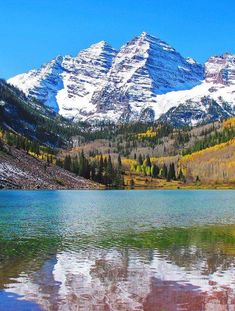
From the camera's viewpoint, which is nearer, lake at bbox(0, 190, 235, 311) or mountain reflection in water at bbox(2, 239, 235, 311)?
mountain reflection in water at bbox(2, 239, 235, 311)

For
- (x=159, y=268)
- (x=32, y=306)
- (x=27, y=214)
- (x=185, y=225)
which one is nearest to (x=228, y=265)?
(x=159, y=268)

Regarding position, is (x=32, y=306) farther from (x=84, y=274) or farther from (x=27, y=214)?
(x=27, y=214)

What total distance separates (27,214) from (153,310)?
2468 inches

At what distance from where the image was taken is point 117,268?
3541cm

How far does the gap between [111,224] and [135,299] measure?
42.3 m

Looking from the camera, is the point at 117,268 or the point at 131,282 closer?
the point at 131,282

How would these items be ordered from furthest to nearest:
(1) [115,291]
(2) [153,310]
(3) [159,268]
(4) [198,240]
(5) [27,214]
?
(5) [27,214] → (4) [198,240] → (3) [159,268] → (1) [115,291] → (2) [153,310]

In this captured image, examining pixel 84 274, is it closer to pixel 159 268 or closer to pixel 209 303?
pixel 159 268

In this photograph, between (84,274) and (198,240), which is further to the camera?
→ (198,240)

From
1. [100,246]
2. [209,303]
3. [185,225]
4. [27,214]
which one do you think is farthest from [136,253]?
[27,214]

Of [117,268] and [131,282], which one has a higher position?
[117,268]

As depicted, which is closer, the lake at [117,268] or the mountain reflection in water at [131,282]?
the mountain reflection in water at [131,282]

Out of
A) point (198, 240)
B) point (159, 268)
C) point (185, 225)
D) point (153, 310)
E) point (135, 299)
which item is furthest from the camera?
point (185, 225)

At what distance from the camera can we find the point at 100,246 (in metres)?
46.6
